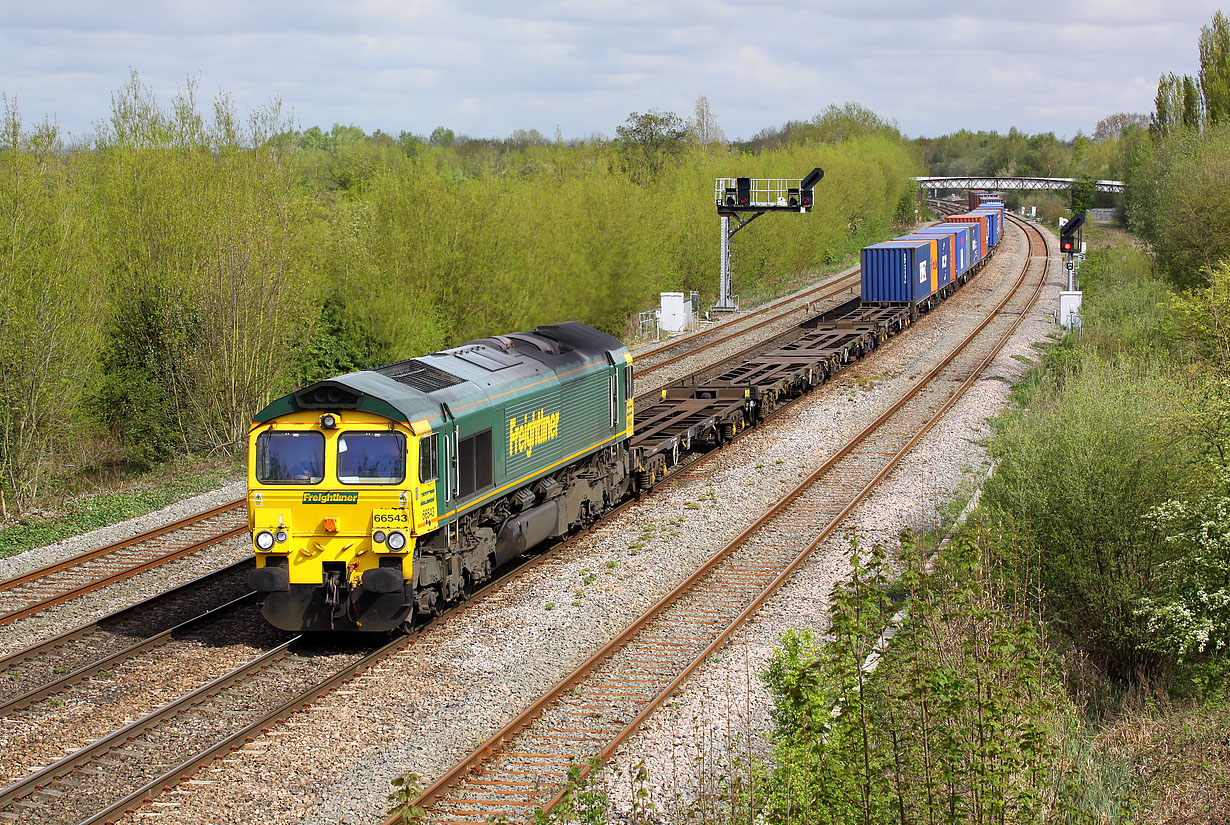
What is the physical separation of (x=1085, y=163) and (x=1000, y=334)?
112117 mm

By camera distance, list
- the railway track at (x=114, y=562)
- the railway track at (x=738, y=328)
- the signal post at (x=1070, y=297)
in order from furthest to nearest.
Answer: the signal post at (x=1070, y=297)
the railway track at (x=738, y=328)
the railway track at (x=114, y=562)

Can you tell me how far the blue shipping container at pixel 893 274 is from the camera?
40.8 metres

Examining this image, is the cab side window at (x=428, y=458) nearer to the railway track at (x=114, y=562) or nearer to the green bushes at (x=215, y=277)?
the railway track at (x=114, y=562)

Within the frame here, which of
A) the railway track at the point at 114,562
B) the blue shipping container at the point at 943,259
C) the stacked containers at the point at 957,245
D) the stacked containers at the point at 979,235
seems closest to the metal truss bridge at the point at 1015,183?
the stacked containers at the point at 979,235

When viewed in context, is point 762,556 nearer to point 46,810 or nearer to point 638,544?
point 638,544

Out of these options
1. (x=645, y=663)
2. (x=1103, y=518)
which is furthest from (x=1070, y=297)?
(x=645, y=663)

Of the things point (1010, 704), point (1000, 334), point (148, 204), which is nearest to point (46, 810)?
point (1010, 704)

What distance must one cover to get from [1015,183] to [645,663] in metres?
134

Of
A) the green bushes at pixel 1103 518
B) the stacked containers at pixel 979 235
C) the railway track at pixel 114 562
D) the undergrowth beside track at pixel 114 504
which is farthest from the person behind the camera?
the stacked containers at pixel 979 235

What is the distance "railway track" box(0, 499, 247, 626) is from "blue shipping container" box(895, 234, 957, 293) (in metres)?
33.2

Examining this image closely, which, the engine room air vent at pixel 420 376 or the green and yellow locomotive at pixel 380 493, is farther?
the engine room air vent at pixel 420 376

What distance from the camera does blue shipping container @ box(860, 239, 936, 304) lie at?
134 ft

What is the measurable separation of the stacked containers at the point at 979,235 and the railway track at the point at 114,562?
147 ft

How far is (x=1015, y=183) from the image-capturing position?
443 feet
